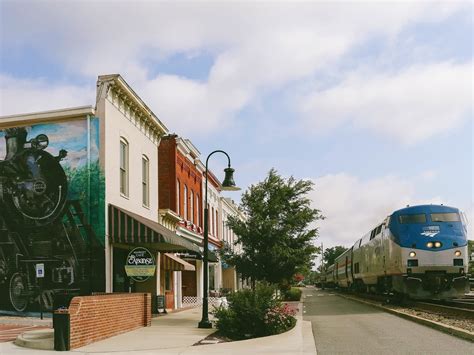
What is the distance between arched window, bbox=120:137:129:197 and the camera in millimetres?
22328

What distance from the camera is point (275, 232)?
33281mm

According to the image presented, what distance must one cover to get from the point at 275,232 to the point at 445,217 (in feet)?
36.5

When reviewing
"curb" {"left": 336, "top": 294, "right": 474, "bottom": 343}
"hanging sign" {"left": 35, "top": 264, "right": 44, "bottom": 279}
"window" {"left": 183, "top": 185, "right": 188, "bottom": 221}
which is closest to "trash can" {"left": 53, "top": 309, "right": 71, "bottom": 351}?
"hanging sign" {"left": 35, "top": 264, "right": 44, "bottom": 279}

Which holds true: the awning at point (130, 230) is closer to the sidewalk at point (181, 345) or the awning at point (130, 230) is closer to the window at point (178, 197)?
the sidewalk at point (181, 345)

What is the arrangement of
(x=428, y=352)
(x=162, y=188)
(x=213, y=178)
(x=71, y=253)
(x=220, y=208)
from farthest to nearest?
(x=220, y=208) < (x=213, y=178) < (x=162, y=188) < (x=71, y=253) < (x=428, y=352)

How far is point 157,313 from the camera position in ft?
80.5

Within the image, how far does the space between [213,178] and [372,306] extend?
19.5m

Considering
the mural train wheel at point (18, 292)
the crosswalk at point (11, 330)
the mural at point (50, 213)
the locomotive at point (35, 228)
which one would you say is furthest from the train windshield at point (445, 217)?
the mural train wheel at point (18, 292)

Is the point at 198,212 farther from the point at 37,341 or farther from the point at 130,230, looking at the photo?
the point at 37,341

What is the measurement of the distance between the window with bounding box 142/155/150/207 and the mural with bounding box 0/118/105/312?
501 centimetres

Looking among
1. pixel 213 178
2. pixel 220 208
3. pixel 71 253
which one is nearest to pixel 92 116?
pixel 71 253

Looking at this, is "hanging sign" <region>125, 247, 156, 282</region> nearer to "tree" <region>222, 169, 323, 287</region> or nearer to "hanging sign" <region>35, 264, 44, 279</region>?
"hanging sign" <region>35, 264, 44, 279</region>

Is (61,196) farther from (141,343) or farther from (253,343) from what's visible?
(253,343)

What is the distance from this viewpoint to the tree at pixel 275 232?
33.1m
